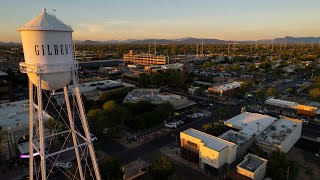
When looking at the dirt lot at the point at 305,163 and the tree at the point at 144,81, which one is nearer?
the dirt lot at the point at 305,163

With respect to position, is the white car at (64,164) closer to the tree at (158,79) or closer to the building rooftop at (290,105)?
the building rooftop at (290,105)

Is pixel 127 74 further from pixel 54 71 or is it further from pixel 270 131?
pixel 54 71

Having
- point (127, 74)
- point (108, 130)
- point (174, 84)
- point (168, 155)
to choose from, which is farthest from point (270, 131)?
point (127, 74)

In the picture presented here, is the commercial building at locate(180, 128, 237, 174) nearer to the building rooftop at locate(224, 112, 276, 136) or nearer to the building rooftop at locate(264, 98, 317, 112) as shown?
the building rooftop at locate(224, 112, 276, 136)

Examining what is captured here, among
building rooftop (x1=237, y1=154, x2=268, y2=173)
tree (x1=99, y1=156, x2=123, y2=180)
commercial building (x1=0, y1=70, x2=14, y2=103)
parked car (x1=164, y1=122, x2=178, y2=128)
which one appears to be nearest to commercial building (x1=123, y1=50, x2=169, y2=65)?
commercial building (x1=0, y1=70, x2=14, y2=103)

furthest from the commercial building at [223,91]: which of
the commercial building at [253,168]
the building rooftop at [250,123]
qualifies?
the commercial building at [253,168]

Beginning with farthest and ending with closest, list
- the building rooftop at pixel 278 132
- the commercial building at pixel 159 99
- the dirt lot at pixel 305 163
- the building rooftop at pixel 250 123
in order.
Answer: the commercial building at pixel 159 99 → the building rooftop at pixel 250 123 → the building rooftop at pixel 278 132 → the dirt lot at pixel 305 163
